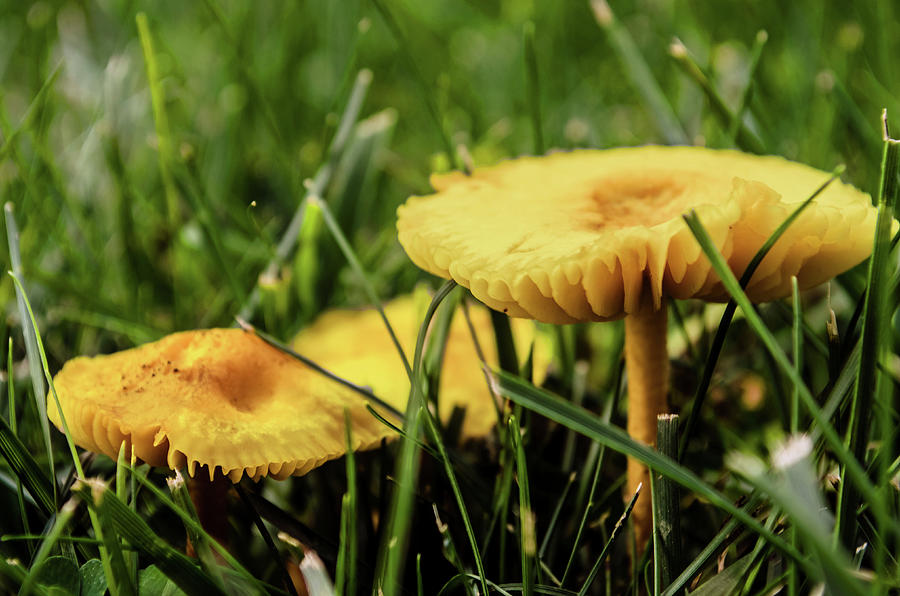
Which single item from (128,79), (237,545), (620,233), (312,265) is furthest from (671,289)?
(128,79)

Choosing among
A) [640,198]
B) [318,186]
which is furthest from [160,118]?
[640,198]

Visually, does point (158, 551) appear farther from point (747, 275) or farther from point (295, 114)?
point (295, 114)

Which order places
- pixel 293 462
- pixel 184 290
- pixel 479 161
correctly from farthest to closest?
pixel 479 161
pixel 184 290
pixel 293 462

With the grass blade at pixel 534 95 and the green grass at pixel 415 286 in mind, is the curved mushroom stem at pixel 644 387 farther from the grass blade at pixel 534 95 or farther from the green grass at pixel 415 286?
the grass blade at pixel 534 95

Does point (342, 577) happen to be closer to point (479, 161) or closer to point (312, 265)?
point (312, 265)

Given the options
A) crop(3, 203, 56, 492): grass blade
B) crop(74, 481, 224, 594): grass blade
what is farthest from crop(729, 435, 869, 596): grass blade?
crop(3, 203, 56, 492): grass blade

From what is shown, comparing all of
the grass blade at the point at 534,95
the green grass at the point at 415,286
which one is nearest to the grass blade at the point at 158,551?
the green grass at the point at 415,286

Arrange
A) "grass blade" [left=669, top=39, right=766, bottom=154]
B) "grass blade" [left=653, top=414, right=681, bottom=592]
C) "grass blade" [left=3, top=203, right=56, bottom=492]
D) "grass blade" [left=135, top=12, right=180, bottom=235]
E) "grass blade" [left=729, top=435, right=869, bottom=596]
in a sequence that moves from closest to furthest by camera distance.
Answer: "grass blade" [left=729, top=435, right=869, bottom=596], "grass blade" [left=653, top=414, right=681, bottom=592], "grass blade" [left=3, top=203, right=56, bottom=492], "grass blade" [left=669, top=39, right=766, bottom=154], "grass blade" [left=135, top=12, right=180, bottom=235]

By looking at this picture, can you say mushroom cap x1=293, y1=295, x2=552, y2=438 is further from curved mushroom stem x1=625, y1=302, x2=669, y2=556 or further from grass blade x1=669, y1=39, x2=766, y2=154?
grass blade x1=669, y1=39, x2=766, y2=154
